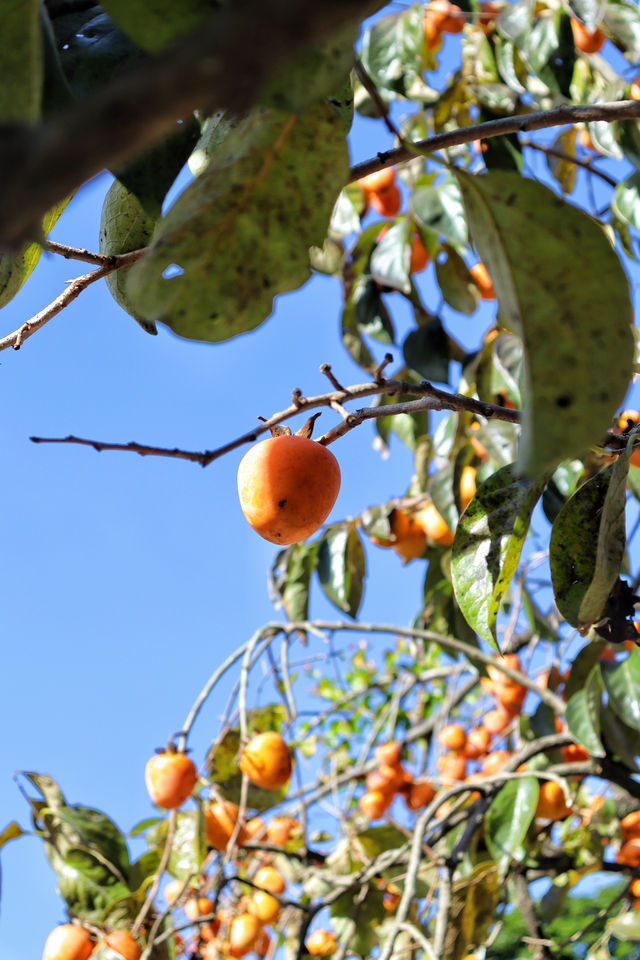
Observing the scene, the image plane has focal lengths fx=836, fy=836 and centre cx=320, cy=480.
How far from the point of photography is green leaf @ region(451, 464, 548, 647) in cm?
83

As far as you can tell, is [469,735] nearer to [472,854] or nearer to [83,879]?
[472,854]

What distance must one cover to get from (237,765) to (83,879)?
455 millimetres

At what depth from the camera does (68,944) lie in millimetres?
1519

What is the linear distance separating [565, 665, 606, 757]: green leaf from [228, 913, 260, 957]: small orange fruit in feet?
3.50

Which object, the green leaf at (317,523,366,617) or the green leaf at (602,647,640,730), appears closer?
the green leaf at (602,647,640,730)

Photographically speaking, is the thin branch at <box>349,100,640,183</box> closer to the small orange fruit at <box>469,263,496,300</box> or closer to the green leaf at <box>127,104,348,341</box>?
the green leaf at <box>127,104,348,341</box>

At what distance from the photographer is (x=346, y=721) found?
3840 mm

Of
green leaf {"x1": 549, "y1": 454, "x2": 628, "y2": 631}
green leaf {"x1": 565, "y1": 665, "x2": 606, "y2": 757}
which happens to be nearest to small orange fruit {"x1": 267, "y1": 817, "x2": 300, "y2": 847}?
green leaf {"x1": 565, "y1": 665, "x2": 606, "y2": 757}

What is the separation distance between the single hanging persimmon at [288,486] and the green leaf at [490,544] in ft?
0.51

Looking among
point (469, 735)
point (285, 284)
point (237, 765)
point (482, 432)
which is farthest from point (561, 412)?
point (469, 735)

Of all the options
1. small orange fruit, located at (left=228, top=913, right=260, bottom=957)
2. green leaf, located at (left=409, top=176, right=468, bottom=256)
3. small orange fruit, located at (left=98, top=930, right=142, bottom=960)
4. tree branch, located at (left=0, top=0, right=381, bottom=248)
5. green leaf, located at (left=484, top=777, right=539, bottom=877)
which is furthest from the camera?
small orange fruit, located at (left=228, top=913, right=260, bottom=957)

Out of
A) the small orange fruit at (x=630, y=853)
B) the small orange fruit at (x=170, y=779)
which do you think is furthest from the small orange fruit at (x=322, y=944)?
the small orange fruit at (x=170, y=779)

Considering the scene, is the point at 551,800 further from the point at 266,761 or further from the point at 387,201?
the point at 387,201

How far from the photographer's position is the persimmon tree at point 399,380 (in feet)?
1.46
